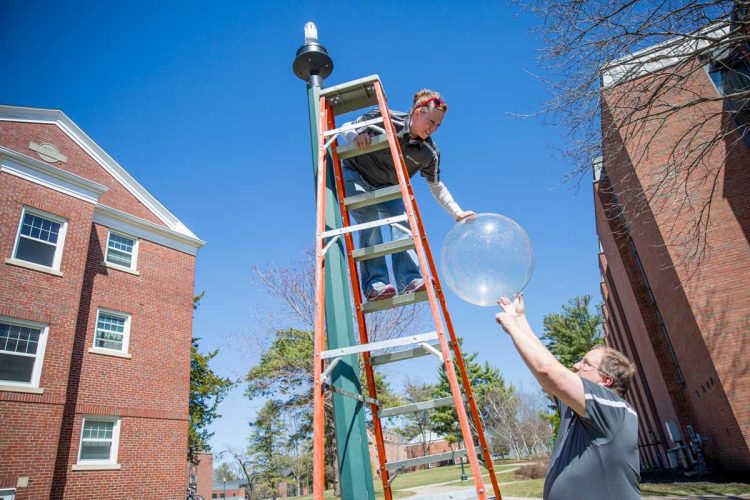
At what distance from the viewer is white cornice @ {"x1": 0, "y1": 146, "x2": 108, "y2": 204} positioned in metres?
12.6

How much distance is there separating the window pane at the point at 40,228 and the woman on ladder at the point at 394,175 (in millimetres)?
13171

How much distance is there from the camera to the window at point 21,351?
37.8 feet

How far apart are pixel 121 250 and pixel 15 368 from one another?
17.0 feet

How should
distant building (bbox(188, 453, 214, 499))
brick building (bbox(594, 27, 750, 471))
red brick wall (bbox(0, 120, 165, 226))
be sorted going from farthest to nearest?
distant building (bbox(188, 453, 214, 499))
red brick wall (bbox(0, 120, 165, 226))
brick building (bbox(594, 27, 750, 471))

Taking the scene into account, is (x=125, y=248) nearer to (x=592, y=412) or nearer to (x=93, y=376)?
(x=93, y=376)

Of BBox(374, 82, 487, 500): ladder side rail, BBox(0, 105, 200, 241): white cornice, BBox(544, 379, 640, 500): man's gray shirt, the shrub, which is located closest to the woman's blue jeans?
BBox(374, 82, 487, 500): ladder side rail

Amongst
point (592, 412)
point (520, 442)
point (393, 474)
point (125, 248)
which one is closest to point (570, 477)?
point (592, 412)

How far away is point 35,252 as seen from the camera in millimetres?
12797

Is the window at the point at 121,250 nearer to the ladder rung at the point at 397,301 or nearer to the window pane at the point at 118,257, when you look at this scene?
the window pane at the point at 118,257

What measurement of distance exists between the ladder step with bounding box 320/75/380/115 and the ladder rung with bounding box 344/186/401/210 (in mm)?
904

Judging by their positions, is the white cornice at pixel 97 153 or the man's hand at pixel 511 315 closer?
the man's hand at pixel 511 315

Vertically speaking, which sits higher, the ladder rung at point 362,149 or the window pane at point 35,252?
the window pane at point 35,252

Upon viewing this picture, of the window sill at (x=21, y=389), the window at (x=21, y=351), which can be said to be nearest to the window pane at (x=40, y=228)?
the window at (x=21, y=351)

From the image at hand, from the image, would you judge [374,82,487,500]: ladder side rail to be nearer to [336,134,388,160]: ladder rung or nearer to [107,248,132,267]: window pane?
[336,134,388,160]: ladder rung
